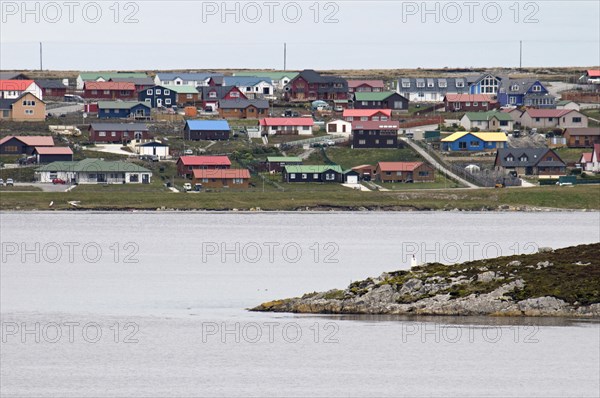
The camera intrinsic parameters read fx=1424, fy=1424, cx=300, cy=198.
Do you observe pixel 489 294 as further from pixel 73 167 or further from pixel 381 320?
pixel 73 167

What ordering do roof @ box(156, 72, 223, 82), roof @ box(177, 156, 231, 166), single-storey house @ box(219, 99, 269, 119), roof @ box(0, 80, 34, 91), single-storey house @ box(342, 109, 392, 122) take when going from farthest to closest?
roof @ box(156, 72, 223, 82) → roof @ box(0, 80, 34, 91) → single-storey house @ box(219, 99, 269, 119) → single-storey house @ box(342, 109, 392, 122) → roof @ box(177, 156, 231, 166)

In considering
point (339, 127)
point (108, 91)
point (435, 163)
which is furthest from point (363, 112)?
point (108, 91)

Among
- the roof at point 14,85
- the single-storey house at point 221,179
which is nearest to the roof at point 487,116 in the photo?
the single-storey house at point 221,179

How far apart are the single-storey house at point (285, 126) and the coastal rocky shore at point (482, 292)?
97042 mm

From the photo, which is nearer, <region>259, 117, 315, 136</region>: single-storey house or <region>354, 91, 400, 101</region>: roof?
<region>259, 117, 315, 136</region>: single-storey house

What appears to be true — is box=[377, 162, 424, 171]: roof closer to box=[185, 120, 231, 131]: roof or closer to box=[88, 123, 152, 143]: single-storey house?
box=[185, 120, 231, 131]: roof

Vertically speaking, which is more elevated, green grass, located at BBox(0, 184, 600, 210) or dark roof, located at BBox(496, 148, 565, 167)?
dark roof, located at BBox(496, 148, 565, 167)

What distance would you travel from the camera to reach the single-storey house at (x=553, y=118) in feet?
534

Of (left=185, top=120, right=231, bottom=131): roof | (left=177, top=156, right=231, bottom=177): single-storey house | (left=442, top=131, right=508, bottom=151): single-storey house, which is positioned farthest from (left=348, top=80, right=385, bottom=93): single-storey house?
(left=177, top=156, right=231, bottom=177): single-storey house

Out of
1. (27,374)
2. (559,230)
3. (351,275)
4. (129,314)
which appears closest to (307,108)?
(559,230)

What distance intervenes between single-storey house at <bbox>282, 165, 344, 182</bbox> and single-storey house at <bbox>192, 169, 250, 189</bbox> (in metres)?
4.48

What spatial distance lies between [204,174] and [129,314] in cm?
6853

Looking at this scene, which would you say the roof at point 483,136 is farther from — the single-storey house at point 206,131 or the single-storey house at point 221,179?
the single-storey house at point 221,179

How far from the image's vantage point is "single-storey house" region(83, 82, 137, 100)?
181875 mm
